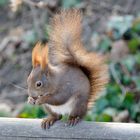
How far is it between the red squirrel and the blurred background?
1.00 metres

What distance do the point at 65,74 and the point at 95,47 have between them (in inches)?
74.7

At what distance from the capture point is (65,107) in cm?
266

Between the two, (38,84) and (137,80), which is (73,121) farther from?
(137,80)

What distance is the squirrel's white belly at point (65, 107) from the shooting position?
2.65 metres

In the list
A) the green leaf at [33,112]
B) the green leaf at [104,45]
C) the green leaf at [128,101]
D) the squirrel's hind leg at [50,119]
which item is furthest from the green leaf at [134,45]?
the squirrel's hind leg at [50,119]

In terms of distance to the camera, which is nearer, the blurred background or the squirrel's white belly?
the squirrel's white belly

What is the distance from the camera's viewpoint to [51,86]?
8.57 feet

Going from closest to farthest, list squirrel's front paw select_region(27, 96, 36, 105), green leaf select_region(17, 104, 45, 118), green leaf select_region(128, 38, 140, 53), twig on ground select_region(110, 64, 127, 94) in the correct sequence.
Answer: squirrel's front paw select_region(27, 96, 36, 105) → green leaf select_region(17, 104, 45, 118) → twig on ground select_region(110, 64, 127, 94) → green leaf select_region(128, 38, 140, 53)

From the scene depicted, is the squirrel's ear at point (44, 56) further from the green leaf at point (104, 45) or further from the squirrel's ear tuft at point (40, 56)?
the green leaf at point (104, 45)

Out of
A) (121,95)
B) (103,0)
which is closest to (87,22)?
(103,0)

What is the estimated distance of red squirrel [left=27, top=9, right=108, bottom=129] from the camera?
260 centimetres

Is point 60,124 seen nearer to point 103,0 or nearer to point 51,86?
point 51,86

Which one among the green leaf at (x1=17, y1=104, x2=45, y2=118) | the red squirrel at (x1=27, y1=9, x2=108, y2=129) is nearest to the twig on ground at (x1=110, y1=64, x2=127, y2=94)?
the green leaf at (x1=17, y1=104, x2=45, y2=118)

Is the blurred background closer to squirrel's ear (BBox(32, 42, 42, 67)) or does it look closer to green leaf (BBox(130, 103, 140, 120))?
green leaf (BBox(130, 103, 140, 120))
